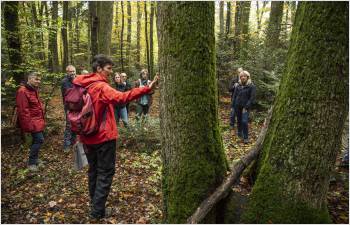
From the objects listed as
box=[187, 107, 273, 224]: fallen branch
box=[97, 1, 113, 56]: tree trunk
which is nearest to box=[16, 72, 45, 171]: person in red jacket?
box=[97, 1, 113, 56]: tree trunk

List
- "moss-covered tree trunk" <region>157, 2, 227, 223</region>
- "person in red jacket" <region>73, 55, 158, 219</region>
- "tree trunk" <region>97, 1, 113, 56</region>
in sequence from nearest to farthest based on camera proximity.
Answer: "moss-covered tree trunk" <region>157, 2, 227, 223</region> → "person in red jacket" <region>73, 55, 158, 219</region> → "tree trunk" <region>97, 1, 113, 56</region>

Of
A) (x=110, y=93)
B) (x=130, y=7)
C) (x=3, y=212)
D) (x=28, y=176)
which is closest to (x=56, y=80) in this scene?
(x=28, y=176)

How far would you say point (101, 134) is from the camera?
4734 mm

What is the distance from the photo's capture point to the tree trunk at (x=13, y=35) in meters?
8.40

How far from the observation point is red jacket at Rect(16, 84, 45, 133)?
6953 millimetres

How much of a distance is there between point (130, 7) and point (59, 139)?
1971 cm

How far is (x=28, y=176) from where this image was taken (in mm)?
7004

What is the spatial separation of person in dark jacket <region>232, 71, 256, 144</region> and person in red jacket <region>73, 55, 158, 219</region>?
17.6 feet

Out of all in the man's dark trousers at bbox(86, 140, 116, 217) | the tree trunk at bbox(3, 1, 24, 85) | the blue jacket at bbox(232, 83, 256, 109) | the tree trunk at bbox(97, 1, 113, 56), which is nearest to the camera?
the man's dark trousers at bbox(86, 140, 116, 217)

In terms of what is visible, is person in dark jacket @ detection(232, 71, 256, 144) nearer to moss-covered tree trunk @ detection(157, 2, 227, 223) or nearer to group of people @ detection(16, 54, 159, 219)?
group of people @ detection(16, 54, 159, 219)

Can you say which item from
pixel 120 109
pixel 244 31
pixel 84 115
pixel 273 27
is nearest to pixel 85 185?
pixel 84 115

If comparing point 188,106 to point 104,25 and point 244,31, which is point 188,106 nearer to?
point 104,25

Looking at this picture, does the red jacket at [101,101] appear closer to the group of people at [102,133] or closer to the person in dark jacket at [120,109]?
the group of people at [102,133]

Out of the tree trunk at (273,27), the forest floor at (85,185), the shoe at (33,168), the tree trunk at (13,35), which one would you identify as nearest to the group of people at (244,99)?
the forest floor at (85,185)
